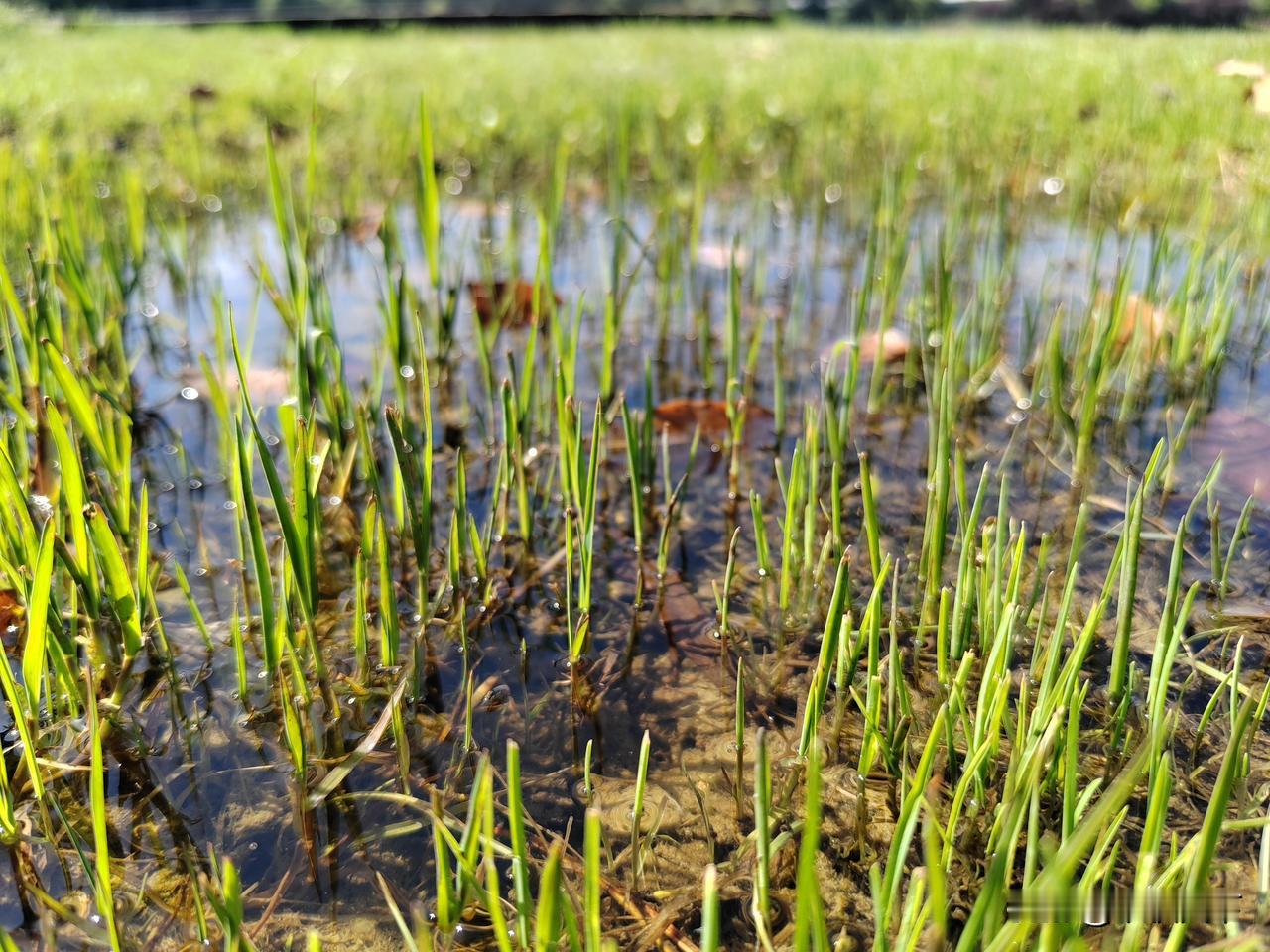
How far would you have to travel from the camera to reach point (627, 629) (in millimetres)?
1211

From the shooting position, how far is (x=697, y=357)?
6.43ft

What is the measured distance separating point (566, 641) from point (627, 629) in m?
0.08

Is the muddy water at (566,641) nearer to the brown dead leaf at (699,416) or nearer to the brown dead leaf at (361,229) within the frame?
the brown dead leaf at (699,416)

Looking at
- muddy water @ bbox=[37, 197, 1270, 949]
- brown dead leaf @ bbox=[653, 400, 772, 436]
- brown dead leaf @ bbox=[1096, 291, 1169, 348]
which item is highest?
brown dead leaf @ bbox=[1096, 291, 1169, 348]

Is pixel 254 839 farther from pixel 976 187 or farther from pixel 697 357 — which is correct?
pixel 976 187

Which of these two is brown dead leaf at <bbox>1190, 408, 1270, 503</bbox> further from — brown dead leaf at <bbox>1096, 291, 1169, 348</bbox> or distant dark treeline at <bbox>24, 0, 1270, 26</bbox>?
distant dark treeline at <bbox>24, 0, 1270, 26</bbox>

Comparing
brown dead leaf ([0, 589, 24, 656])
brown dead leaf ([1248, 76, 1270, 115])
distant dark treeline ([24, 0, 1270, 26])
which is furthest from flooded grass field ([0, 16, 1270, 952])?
distant dark treeline ([24, 0, 1270, 26])

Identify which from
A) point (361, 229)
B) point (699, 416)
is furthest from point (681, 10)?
point (699, 416)

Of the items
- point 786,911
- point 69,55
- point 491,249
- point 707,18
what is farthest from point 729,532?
point 707,18

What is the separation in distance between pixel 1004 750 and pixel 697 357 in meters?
1.12

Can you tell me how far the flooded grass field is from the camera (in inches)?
31.3

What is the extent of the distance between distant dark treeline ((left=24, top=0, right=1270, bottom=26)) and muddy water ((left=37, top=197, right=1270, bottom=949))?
7643 mm

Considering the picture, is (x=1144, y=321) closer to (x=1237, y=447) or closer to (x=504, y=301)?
(x=1237, y=447)

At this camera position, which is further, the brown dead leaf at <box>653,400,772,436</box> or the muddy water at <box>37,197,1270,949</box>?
the brown dead leaf at <box>653,400,772,436</box>
